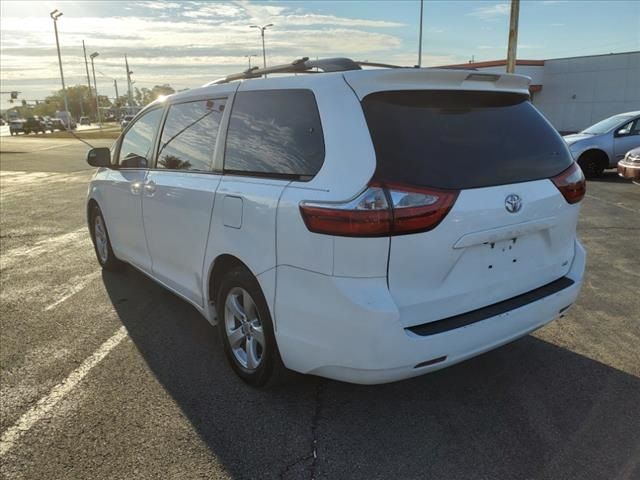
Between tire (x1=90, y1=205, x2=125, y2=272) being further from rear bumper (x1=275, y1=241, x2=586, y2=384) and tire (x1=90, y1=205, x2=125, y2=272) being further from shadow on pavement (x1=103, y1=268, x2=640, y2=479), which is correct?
rear bumper (x1=275, y1=241, x2=586, y2=384)

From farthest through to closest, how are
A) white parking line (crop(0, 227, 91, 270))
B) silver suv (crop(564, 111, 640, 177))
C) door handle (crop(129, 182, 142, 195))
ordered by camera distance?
silver suv (crop(564, 111, 640, 177))
white parking line (crop(0, 227, 91, 270))
door handle (crop(129, 182, 142, 195))

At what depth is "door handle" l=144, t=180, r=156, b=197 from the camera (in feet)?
13.8

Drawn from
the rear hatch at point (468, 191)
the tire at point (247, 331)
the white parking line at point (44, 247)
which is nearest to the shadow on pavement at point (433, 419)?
the tire at point (247, 331)

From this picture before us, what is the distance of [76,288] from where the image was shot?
17.9ft

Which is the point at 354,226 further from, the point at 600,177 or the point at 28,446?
the point at 600,177

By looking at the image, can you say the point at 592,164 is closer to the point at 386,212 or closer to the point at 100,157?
the point at 100,157

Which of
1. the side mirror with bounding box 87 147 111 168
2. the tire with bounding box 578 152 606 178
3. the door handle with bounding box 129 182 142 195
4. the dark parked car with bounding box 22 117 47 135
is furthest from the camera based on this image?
the dark parked car with bounding box 22 117 47 135

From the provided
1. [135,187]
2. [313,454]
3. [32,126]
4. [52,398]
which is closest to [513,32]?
[135,187]

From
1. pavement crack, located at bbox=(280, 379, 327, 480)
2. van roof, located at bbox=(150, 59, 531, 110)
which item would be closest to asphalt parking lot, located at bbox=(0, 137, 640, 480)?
pavement crack, located at bbox=(280, 379, 327, 480)

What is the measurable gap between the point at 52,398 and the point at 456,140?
288 centimetres

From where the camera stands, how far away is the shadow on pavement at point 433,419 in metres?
2.64

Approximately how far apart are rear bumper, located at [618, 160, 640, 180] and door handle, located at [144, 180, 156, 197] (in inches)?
404

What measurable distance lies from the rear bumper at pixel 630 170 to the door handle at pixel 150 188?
33.7 feet

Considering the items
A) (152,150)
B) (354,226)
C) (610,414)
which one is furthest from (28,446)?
(610,414)
